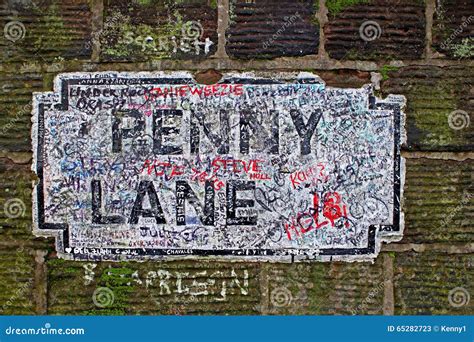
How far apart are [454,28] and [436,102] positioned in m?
0.61

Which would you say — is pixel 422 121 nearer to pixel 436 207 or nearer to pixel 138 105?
pixel 436 207

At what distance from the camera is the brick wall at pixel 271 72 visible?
440 cm

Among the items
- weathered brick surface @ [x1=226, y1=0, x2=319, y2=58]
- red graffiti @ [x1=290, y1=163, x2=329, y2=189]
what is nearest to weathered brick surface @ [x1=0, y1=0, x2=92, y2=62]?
weathered brick surface @ [x1=226, y1=0, x2=319, y2=58]

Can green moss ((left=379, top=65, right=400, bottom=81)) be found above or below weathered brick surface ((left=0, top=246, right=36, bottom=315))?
above

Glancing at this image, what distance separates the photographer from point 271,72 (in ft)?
14.4

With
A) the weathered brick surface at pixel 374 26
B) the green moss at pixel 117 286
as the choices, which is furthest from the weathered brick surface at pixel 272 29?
the green moss at pixel 117 286

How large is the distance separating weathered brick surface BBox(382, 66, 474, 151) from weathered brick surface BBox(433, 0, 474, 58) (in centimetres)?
14

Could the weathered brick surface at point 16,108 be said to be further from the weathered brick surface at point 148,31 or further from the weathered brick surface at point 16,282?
the weathered brick surface at point 16,282

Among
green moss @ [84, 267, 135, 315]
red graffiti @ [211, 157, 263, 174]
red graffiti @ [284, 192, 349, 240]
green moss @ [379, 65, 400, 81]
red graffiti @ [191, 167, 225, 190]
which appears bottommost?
green moss @ [84, 267, 135, 315]

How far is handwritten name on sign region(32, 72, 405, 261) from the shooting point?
14.4 ft

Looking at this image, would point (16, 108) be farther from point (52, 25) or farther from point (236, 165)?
point (236, 165)

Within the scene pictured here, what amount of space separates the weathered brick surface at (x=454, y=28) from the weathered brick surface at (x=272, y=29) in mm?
989

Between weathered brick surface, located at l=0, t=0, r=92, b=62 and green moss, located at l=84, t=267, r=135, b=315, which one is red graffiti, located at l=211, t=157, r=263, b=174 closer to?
green moss, located at l=84, t=267, r=135, b=315

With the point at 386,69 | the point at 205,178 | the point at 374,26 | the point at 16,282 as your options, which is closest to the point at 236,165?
the point at 205,178
